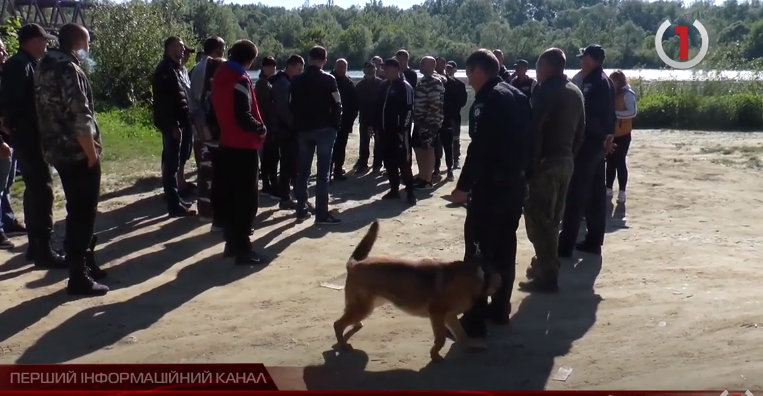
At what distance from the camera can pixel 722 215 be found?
8.88 meters

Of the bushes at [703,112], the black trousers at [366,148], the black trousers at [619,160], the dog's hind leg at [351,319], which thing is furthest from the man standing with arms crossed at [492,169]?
the bushes at [703,112]

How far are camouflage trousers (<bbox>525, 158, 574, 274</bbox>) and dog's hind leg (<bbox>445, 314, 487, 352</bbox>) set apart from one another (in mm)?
1301

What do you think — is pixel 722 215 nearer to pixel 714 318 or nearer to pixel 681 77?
pixel 714 318

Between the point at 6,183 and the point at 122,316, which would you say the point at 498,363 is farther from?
the point at 6,183

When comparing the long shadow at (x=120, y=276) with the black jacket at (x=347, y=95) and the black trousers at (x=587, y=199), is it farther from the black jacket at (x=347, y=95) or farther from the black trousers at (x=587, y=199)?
the black jacket at (x=347, y=95)

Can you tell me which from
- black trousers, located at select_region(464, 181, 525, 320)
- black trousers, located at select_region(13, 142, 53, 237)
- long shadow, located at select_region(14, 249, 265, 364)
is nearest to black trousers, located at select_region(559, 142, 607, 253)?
black trousers, located at select_region(464, 181, 525, 320)

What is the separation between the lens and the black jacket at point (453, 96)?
11.3 metres

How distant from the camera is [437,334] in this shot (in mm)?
4520

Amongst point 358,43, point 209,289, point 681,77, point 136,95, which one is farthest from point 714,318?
point 358,43

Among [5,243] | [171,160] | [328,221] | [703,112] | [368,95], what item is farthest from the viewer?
[703,112]

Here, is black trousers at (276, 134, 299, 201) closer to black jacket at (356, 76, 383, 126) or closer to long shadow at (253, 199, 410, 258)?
long shadow at (253, 199, 410, 258)

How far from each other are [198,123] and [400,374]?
391cm

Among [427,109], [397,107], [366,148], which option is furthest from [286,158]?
[366,148]

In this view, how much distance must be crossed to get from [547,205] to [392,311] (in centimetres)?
145
